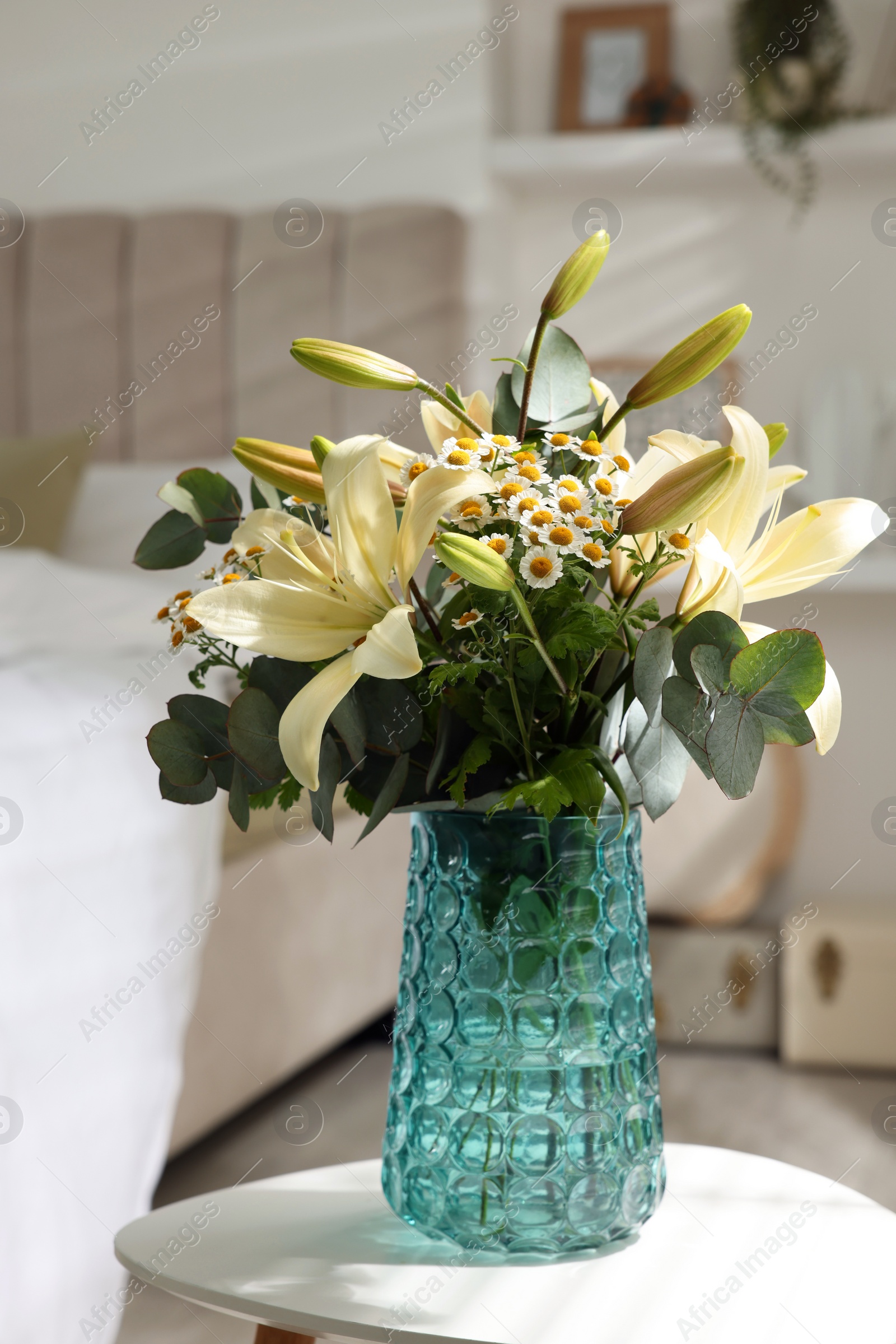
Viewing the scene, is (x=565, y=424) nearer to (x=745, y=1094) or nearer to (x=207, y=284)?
(x=745, y=1094)

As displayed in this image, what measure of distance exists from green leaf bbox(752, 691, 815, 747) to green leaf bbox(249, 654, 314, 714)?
239mm

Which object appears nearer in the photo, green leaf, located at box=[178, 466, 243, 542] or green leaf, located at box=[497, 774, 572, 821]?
green leaf, located at box=[497, 774, 572, 821]

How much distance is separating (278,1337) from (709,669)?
1.50 ft

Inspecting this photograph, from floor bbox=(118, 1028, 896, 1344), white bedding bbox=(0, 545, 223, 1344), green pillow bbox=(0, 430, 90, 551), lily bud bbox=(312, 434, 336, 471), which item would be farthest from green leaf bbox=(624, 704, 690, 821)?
green pillow bbox=(0, 430, 90, 551)

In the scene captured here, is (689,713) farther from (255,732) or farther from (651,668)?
(255,732)

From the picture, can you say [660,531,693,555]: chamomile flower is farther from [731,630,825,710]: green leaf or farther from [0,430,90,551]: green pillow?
[0,430,90,551]: green pillow

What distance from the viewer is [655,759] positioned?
63cm

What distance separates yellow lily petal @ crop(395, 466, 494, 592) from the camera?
0.59m

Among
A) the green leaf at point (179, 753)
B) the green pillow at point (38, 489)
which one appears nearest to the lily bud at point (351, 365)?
the green leaf at point (179, 753)

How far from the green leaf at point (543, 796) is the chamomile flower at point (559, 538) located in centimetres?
12

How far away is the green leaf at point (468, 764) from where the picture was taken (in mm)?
633

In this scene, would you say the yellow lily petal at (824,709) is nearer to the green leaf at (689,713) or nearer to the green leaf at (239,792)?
the green leaf at (689,713)

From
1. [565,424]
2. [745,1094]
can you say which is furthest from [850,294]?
[565,424]

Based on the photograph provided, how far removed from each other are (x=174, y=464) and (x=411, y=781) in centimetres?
189
